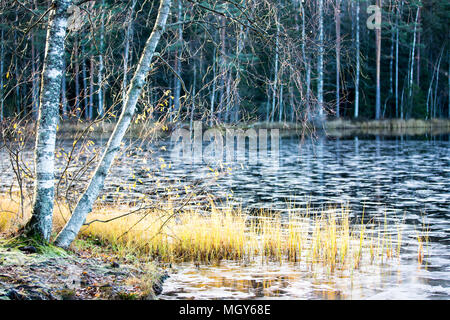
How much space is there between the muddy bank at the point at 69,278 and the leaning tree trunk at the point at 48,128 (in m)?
0.43

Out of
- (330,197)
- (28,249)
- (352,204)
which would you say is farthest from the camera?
(330,197)

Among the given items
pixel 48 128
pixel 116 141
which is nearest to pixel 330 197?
pixel 116 141

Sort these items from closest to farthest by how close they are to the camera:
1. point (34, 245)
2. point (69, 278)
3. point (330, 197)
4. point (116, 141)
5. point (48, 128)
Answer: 1. point (69, 278)
2. point (34, 245)
3. point (48, 128)
4. point (116, 141)
5. point (330, 197)

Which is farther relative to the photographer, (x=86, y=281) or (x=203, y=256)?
(x=203, y=256)

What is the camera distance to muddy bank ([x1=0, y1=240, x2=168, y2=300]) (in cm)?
602

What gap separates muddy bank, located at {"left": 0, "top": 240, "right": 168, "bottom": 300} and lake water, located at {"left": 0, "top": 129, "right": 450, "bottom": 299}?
0.40 meters

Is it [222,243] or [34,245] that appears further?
[222,243]

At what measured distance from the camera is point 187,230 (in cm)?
927

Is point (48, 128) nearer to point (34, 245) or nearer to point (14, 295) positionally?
point (34, 245)

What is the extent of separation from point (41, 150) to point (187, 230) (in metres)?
2.86

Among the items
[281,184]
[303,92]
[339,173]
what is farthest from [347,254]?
[339,173]

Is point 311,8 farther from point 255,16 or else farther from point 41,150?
point 41,150

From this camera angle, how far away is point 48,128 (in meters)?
7.36

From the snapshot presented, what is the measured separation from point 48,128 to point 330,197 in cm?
948
